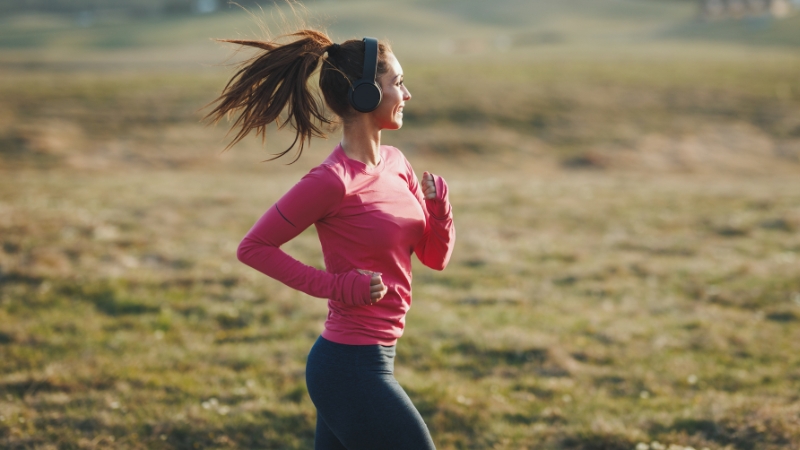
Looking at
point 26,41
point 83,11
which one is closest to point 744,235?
point 26,41

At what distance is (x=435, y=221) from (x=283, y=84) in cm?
111

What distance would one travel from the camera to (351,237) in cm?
344

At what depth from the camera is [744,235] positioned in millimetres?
14422

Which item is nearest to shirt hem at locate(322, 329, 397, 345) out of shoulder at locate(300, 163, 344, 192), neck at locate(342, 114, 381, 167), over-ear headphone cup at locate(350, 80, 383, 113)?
shoulder at locate(300, 163, 344, 192)

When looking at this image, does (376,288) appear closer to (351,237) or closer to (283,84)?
(351,237)

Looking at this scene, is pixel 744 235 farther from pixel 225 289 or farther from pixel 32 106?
pixel 32 106

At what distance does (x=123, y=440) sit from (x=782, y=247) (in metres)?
12.5

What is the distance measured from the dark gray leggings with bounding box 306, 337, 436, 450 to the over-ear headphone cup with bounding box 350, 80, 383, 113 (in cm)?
122

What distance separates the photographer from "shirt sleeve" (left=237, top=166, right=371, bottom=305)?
3279 mm

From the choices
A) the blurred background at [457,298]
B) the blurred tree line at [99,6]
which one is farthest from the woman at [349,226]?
the blurred tree line at [99,6]

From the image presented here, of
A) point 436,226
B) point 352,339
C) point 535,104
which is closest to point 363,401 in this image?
point 352,339

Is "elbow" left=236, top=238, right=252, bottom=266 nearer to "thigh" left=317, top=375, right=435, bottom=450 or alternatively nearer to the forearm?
the forearm

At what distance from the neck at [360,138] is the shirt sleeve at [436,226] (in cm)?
35

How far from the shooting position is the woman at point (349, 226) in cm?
333
